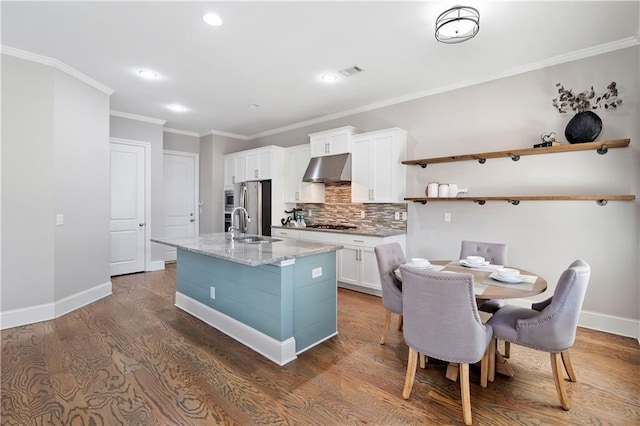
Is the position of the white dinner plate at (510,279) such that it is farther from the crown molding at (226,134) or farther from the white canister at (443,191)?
the crown molding at (226,134)

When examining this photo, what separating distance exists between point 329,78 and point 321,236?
7.40ft

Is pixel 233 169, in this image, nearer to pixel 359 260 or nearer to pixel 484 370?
pixel 359 260

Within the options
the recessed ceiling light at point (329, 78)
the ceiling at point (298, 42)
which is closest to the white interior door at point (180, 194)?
the ceiling at point (298, 42)

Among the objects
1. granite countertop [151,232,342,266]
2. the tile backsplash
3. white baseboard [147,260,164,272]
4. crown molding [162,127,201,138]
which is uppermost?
crown molding [162,127,201,138]

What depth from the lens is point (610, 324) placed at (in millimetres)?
3041

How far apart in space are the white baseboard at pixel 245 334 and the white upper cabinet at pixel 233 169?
128 inches

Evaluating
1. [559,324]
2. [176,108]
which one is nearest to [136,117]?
Result: [176,108]

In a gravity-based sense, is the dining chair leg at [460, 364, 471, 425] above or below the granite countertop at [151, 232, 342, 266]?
below

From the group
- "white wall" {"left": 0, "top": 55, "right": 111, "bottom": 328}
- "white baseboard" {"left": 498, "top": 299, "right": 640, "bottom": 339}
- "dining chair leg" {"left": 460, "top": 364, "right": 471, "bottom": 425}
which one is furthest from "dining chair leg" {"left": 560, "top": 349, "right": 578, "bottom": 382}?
"white wall" {"left": 0, "top": 55, "right": 111, "bottom": 328}

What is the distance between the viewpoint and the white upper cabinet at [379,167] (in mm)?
4277

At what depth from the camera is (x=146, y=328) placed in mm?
3158

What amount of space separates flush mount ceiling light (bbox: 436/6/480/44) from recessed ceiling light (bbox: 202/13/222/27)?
1.82 metres

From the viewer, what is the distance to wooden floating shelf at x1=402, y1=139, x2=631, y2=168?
2.88 meters

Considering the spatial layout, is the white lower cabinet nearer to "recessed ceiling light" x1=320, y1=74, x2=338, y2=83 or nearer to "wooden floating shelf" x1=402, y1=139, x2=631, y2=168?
"wooden floating shelf" x1=402, y1=139, x2=631, y2=168
